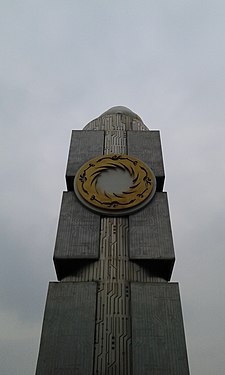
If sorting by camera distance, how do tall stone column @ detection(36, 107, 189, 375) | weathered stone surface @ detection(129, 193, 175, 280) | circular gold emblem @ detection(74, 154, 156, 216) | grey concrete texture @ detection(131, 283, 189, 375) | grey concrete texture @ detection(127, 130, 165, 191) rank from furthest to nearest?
grey concrete texture @ detection(127, 130, 165, 191) → circular gold emblem @ detection(74, 154, 156, 216) → weathered stone surface @ detection(129, 193, 175, 280) → tall stone column @ detection(36, 107, 189, 375) → grey concrete texture @ detection(131, 283, 189, 375)

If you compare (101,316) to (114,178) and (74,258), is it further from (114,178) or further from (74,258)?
(114,178)

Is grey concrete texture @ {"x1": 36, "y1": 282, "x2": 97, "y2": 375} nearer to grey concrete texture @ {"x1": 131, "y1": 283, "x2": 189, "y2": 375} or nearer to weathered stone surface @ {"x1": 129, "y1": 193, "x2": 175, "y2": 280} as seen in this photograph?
grey concrete texture @ {"x1": 131, "y1": 283, "x2": 189, "y2": 375}

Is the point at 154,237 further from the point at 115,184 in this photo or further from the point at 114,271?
the point at 115,184

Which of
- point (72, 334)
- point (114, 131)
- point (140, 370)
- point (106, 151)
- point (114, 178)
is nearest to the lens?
point (140, 370)

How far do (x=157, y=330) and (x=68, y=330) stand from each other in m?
2.76

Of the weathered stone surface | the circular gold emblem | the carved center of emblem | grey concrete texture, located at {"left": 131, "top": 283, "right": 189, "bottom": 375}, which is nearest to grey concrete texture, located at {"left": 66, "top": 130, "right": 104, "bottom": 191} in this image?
the circular gold emblem

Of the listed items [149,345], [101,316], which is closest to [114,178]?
[101,316]

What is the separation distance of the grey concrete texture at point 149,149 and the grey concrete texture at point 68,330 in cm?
616

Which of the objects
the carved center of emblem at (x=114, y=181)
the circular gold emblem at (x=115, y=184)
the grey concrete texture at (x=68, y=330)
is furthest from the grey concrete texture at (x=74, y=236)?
the carved center of emblem at (x=114, y=181)

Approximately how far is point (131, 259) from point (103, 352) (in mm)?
3286

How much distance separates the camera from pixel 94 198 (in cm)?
1416

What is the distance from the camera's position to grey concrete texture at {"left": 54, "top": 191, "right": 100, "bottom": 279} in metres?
12.5

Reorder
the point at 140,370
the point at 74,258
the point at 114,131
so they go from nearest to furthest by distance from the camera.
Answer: the point at 140,370 < the point at 74,258 < the point at 114,131

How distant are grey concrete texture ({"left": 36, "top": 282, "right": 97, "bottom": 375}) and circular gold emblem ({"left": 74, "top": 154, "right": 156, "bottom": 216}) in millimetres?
3589
